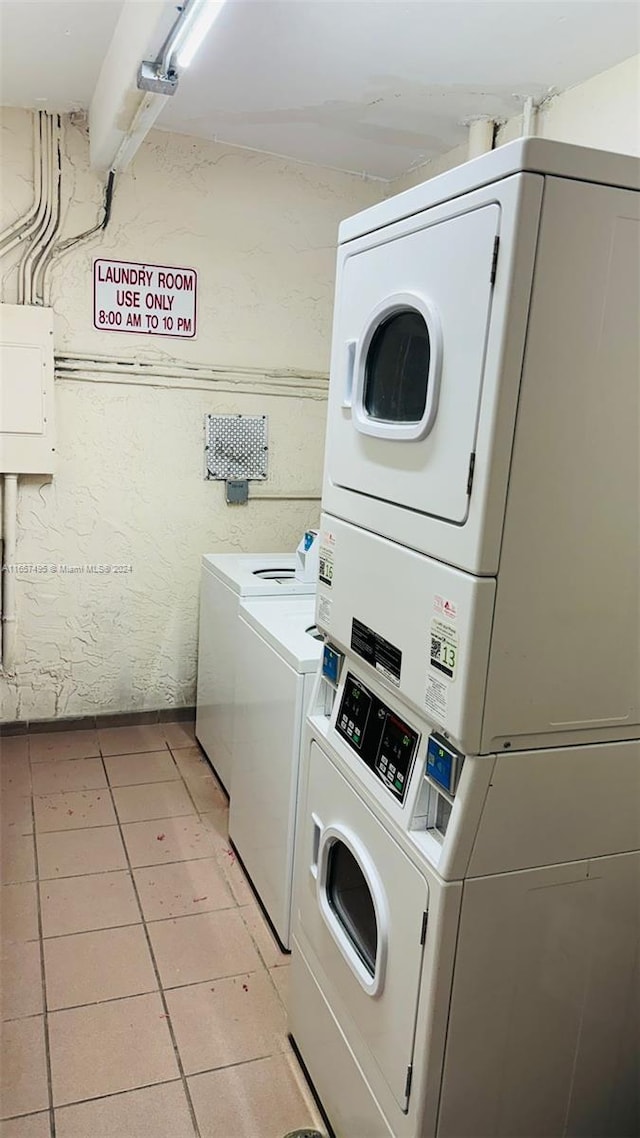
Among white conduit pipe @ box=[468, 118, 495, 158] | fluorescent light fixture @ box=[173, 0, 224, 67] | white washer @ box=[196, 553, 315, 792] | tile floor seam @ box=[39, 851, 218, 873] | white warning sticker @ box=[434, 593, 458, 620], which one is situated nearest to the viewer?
white warning sticker @ box=[434, 593, 458, 620]

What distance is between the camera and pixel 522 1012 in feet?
4.37

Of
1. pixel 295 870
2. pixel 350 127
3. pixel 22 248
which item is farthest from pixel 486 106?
pixel 295 870

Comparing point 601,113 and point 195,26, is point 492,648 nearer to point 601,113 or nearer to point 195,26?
point 195,26

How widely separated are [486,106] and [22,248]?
1.89 meters

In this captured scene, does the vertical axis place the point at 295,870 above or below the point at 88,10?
below

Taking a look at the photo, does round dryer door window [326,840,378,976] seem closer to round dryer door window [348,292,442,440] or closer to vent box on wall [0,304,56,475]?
round dryer door window [348,292,442,440]

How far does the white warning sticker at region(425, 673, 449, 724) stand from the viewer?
122cm

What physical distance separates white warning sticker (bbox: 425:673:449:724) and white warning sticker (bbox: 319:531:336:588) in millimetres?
457

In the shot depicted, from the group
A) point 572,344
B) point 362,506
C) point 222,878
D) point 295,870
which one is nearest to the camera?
point 572,344

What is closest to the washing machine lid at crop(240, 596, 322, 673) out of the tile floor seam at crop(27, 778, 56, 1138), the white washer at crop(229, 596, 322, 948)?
the white washer at crop(229, 596, 322, 948)

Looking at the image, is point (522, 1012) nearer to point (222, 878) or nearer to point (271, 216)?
point (222, 878)

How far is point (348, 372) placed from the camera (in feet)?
5.09

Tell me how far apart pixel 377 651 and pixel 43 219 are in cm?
261

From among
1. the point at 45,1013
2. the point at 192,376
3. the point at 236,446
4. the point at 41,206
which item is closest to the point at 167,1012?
the point at 45,1013
